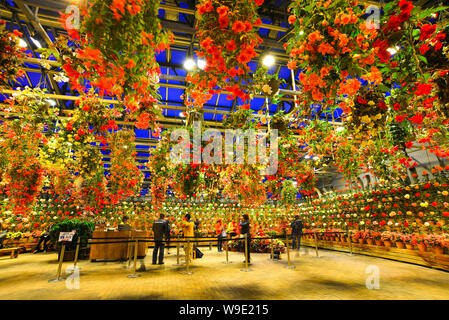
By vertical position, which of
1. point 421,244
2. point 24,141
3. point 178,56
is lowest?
point 421,244

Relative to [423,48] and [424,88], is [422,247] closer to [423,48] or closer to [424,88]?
[424,88]

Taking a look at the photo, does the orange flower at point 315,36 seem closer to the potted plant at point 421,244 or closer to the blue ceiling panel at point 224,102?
the potted plant at point 421,244

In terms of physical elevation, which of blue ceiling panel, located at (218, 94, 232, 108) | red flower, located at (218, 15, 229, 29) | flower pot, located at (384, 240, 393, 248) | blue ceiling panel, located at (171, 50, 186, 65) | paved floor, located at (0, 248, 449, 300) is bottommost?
paved floor, located at (0, 248, 449, 300)

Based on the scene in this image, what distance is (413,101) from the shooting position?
2.43 m

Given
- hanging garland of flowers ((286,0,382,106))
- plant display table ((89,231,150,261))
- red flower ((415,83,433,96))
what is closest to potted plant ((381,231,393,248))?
red flower ((415,83,433,96))

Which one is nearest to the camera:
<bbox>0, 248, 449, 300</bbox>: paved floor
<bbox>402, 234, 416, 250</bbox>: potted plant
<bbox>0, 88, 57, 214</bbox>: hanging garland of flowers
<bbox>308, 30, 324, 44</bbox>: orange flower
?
<bbox>308, 30, 324, 44</bbox>: orange flower

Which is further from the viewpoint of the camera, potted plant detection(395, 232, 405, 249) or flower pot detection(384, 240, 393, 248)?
flower pot detection(384, 240, 393, 248)

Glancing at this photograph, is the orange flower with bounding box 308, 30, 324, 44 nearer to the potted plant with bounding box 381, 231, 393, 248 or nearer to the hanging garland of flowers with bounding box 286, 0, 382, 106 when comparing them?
the hanging garland of flowers with bounding box 286, 0, 382, 106

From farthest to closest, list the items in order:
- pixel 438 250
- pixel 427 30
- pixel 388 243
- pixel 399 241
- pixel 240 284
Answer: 1. pixel 388 243
2. pixel 399 241
3. pixel 438 250
4. pixel 240 284
5. pixel 427 30

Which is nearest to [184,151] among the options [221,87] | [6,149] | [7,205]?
[221,87]

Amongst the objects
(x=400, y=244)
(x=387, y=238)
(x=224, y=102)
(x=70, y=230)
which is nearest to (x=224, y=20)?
(x=224, y=102)
